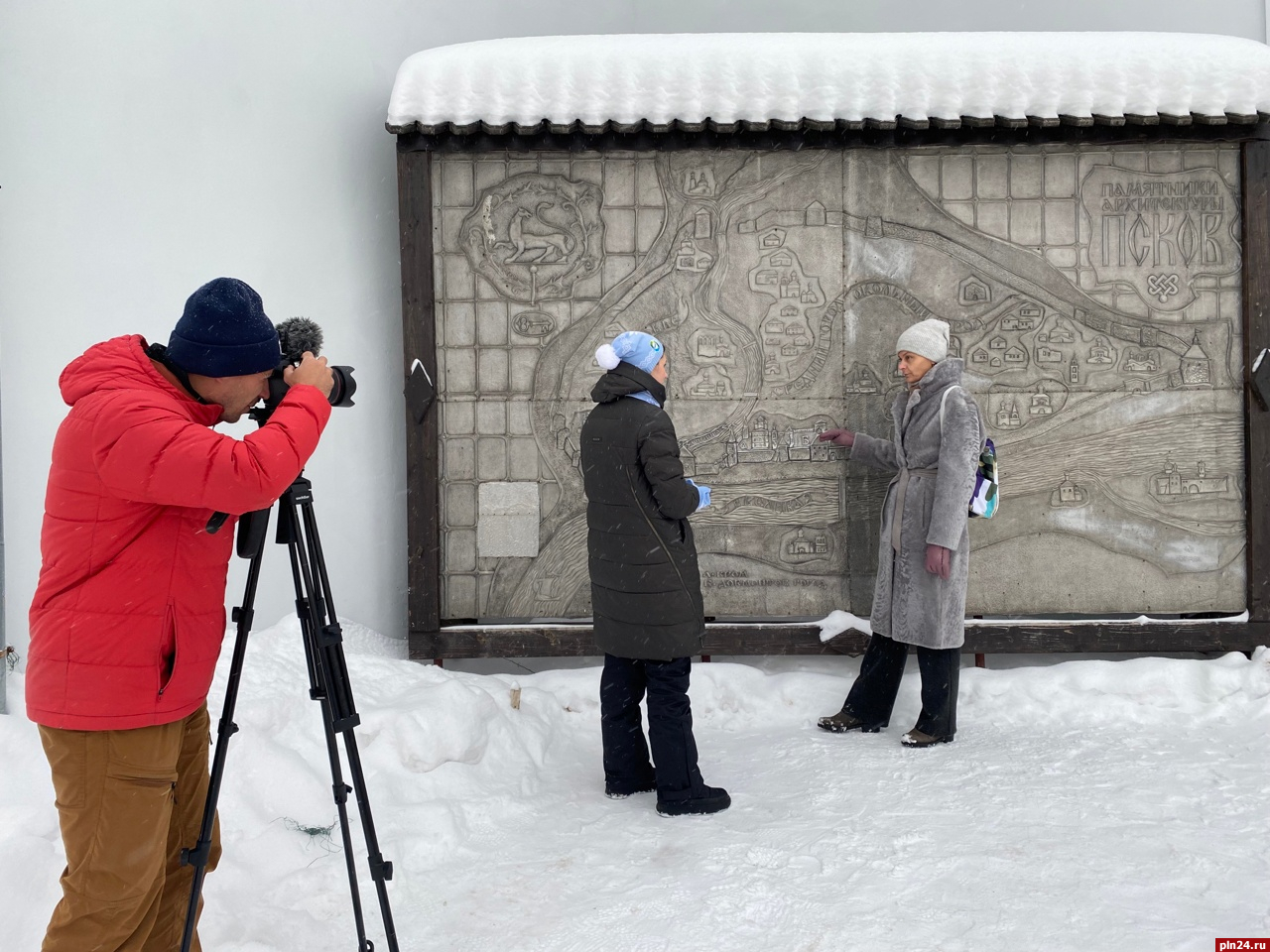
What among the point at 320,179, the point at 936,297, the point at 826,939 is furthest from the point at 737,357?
the point at 826,939

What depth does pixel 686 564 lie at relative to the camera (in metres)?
3.72

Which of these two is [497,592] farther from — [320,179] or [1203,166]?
[1203,166]

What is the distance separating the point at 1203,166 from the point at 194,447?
16.9ft

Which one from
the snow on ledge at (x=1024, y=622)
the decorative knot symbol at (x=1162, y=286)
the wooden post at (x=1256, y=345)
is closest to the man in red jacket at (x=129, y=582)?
the snow on ledge at (x=1024, y=622)

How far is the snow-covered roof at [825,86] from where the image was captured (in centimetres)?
488

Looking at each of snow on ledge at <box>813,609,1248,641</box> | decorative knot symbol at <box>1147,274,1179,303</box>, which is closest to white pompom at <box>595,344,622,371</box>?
snow on ledge at <box>813,609,1248,641</box>

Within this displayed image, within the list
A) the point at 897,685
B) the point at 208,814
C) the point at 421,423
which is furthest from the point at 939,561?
the point at 208,814

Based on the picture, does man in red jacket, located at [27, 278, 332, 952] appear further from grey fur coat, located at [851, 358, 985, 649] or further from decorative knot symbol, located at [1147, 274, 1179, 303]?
decorative knot symbol, located at [1147, 274, 1179, 303]

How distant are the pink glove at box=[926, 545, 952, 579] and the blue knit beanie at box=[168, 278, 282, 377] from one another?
304 centimetres

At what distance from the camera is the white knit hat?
174 inches

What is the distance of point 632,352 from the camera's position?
3699 mm

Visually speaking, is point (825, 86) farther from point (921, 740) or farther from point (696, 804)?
point (696, 804)

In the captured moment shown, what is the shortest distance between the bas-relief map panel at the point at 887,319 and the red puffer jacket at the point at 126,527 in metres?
3.07

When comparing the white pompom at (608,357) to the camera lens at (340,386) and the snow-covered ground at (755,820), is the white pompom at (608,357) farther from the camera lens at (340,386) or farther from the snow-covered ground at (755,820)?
the snow-covered ground at (755,820)
